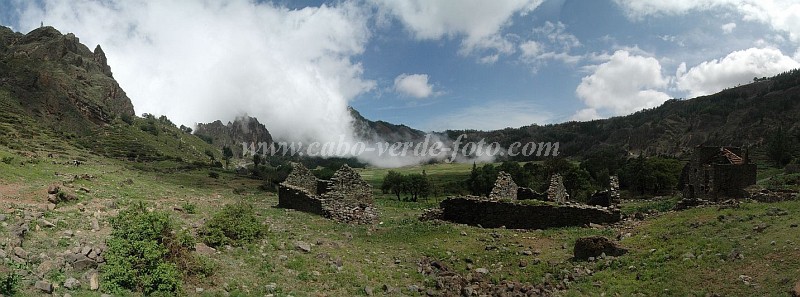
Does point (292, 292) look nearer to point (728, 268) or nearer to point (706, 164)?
point (728, 268)

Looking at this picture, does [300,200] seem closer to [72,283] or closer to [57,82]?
[72,283]

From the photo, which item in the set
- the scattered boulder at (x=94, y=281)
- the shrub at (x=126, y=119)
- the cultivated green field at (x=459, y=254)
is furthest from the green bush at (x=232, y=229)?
the shrub at (x=126, y=119)

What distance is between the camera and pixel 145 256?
31.5 feet

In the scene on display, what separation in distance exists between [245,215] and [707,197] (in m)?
25.7

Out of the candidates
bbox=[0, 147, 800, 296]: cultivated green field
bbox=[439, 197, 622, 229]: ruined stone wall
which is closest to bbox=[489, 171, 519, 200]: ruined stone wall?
bbox=[439, 197, 622, 229]: ruined stone wall

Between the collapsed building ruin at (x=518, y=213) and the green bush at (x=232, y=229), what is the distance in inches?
423

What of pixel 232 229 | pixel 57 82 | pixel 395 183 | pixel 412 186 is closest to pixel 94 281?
pixel 232 229

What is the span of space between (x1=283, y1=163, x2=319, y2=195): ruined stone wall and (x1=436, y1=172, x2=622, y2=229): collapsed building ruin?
1151 cm

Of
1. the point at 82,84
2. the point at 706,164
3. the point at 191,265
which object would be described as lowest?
the point at 191,265

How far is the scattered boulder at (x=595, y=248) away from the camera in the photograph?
1391 cm

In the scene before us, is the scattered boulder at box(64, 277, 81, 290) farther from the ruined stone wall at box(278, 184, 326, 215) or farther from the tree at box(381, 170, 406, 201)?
the tree at box(381, 170, 406, 201)

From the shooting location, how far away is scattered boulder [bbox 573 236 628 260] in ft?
45.6

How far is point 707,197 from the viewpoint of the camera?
24.9 meters

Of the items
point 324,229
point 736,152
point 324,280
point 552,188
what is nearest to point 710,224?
point 552,188
